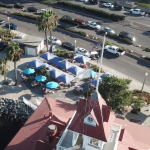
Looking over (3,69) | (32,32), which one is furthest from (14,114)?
(32,32)

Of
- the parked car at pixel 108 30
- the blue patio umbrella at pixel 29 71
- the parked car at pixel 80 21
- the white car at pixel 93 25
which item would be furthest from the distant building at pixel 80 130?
the parked car at pixel 80 21

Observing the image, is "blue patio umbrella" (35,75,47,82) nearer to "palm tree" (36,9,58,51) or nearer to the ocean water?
the ocean water

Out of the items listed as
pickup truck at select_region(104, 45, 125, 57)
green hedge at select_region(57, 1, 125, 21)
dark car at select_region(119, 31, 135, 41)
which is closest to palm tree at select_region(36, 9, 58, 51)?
pickup truck at select_region(104, 45, 125, 57)

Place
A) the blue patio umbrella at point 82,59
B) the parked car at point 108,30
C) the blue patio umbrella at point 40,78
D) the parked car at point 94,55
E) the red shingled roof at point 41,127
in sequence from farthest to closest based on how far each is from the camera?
the parked car at point 108,30 → the parked car at point 94,55 → the blue patio umbrella at point 82,59 → the blue patio umbrella at point 40,78 → the red shingled roof at point 41,127

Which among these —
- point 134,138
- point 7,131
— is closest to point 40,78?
point 7,131

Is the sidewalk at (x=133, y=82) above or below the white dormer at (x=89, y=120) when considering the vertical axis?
below

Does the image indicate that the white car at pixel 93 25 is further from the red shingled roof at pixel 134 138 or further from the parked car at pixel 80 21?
the red shingled roof at pixel 134 138

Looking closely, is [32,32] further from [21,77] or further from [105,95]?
[105,95]
